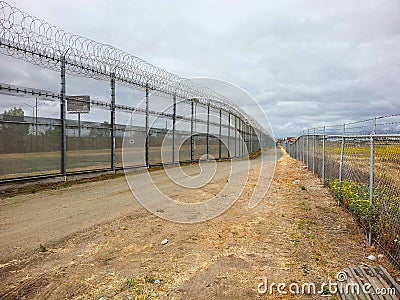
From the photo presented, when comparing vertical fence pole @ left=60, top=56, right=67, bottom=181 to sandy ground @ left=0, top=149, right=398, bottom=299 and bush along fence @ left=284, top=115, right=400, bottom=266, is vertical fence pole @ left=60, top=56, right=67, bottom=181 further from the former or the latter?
bush along fence @ left=284, top=115, right=400, bottom=266

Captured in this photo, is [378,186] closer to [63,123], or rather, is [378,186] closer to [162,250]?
[162,250]

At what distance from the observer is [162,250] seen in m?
4.36

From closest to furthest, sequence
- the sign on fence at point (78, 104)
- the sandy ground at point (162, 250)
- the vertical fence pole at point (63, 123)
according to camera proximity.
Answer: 1. the sandy ground at point (162, 250)
2. the vertical fence pole at point (63, 123)
3. the sign on fence at point (78, 104)

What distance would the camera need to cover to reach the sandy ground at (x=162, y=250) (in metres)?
3.29

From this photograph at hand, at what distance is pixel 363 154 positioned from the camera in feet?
18.3

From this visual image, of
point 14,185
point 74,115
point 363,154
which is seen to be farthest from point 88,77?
point 363,154

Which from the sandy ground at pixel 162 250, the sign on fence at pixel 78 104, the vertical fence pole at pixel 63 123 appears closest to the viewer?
the sandy ground at pixel 162 250

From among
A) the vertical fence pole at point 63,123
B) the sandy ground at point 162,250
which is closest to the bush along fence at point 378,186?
the sandy ground at point 162,250

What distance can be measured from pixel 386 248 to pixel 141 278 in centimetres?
314

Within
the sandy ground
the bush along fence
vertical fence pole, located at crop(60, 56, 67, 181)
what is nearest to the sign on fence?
vertical fence pole, located at crop(60, 56, 67, 181)

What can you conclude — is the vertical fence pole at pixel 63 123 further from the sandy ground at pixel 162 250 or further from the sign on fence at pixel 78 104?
the sandy ground at pixel 162 250

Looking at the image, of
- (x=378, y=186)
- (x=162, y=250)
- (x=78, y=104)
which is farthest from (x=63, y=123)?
(x=378, y=186)

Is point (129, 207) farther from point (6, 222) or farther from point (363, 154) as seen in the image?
point (363, 154)

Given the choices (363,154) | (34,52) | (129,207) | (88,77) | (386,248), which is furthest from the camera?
(88,77)
